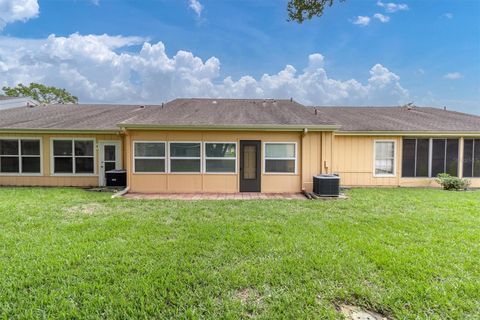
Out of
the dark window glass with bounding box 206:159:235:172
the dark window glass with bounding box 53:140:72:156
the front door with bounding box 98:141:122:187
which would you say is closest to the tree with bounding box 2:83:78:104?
the dark window glass with bounding box 53:140:72:156

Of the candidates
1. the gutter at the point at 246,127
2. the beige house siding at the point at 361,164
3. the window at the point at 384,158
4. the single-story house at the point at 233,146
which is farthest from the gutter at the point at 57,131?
the window at the point at 384,158

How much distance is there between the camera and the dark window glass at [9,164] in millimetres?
10945

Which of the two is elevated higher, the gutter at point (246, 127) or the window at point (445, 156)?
the gutter at point (246, 127)

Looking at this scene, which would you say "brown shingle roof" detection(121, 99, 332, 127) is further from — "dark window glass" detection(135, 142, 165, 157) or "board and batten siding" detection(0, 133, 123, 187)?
"board and batten siding" detection(0, 133, 123, 187)

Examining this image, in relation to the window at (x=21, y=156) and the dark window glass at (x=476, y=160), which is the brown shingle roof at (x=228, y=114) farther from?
the dark window glass at (x=476, y=160)

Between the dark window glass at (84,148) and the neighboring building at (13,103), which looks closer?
the dark window glass at (84,148)

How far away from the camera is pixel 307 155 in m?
9.55

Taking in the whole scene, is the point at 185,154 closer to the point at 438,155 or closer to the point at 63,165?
the point at 63,165

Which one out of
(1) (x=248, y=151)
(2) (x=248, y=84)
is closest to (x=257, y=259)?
(1) (x=248, y=151)

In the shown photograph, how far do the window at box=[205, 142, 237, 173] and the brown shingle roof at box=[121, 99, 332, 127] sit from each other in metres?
0.83

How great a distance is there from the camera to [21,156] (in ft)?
35.8

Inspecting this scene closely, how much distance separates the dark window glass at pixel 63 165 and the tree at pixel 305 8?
10617 mm

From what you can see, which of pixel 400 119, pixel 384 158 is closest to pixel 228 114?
pixel 384 158

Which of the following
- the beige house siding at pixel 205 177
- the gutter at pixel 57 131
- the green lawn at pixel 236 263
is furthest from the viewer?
the gutter at pixel 57 131
